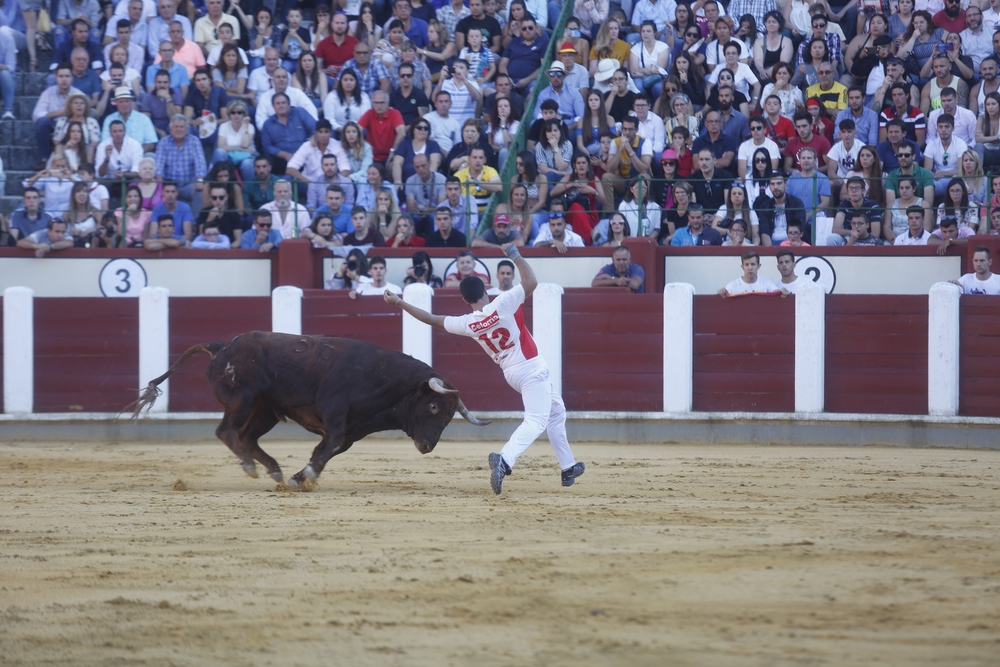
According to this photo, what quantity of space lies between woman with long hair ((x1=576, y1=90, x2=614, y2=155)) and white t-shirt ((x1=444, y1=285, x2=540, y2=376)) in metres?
5.24

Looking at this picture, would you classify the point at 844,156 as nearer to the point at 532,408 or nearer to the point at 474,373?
the point at 474,373

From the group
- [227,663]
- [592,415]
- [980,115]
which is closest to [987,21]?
[980,115]

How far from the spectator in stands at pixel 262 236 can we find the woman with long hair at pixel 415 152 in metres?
1.29

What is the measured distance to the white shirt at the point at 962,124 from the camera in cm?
1114

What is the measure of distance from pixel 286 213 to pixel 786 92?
16.5 ft

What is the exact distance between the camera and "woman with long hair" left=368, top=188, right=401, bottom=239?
11.6 metres

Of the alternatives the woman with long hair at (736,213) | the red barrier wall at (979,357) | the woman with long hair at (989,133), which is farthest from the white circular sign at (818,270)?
the woman with long hair at (989,133)

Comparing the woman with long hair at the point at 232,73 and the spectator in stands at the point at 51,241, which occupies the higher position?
the woman with long hair at the point at 232,73

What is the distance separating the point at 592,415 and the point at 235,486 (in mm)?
4057

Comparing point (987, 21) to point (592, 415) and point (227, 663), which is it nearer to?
point (592, 415)

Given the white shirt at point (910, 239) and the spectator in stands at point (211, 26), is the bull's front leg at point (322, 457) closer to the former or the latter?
the white shirt at point (910, 239)

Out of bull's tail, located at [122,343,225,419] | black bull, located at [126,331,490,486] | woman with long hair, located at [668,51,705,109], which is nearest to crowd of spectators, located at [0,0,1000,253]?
woman with long hair, located at [668,51,705,109]

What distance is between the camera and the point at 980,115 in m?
11.2

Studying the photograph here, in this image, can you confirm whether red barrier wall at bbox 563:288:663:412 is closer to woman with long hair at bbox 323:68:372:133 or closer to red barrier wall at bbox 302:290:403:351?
red barrier wall at bbox 302:290:403:351
